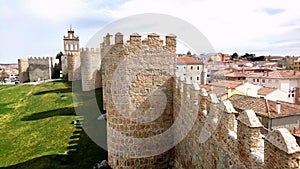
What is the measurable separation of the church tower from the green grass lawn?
8.73m

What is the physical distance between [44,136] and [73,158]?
16.3 feet

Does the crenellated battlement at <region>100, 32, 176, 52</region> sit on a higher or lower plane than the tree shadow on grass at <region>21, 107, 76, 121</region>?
higher

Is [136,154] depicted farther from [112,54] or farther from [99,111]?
[99,111]

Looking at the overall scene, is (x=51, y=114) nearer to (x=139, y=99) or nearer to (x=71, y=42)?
(x=139, y=99)

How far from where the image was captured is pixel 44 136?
1566 centimetres

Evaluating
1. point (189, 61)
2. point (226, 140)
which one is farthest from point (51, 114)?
point (189, 61)

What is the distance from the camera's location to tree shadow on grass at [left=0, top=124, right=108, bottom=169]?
1114 cm

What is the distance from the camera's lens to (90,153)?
39.9 ft

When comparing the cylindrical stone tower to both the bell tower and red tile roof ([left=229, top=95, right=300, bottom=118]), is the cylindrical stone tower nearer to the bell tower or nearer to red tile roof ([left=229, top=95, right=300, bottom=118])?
red tile roof ([left=229, top=95, right=300, bottom=118])

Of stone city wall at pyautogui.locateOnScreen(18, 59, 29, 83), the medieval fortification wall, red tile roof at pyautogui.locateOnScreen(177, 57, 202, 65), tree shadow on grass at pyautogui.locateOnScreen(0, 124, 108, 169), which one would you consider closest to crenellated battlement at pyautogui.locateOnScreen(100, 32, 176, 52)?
the medieval fortification wall

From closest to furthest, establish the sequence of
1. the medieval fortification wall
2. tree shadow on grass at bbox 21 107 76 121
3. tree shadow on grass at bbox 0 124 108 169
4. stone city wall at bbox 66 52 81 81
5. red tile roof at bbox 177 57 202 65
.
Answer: the medieval fortification wall
tree shadow on grass at bbox 0 124 108 169
tree shadow on grass at bbox 21 107 76 121
stone city wall at bbox 66 52 81 81
red tile roof at bbox 177 57 202 65

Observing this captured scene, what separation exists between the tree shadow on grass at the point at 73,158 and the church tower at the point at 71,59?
22770 millimetres

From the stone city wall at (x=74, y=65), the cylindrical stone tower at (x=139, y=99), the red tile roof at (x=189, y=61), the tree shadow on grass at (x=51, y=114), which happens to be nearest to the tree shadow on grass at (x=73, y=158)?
the cylindrical stone tower at (x=139, y=99)

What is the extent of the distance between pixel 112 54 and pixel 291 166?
612 cm
